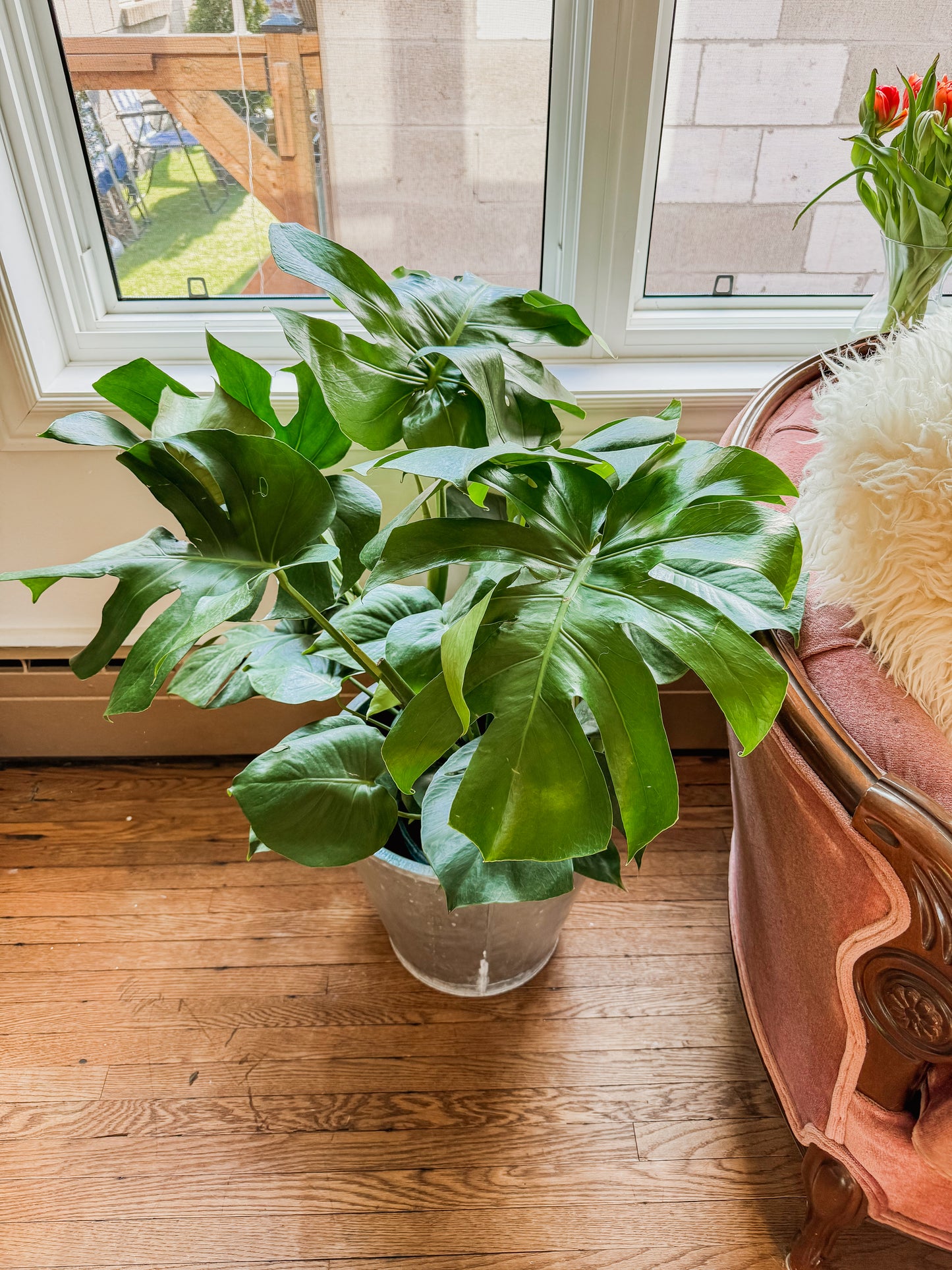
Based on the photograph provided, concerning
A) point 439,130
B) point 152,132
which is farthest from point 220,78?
point 439,130

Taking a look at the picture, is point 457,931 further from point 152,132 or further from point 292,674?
point 152,132

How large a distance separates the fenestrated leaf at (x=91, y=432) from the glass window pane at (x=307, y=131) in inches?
28.4

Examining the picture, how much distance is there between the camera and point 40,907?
1.32 meters

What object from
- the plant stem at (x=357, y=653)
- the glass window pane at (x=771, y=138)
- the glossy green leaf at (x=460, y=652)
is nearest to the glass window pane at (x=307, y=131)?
the glass window pane at (x=771, y=138)

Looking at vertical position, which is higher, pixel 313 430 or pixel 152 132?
pixel 152 132

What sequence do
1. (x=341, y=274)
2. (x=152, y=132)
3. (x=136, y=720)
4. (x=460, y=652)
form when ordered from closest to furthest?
(x=460, y=652)
(x=341, y=274)
(x=152, y=132)
(x=136, y=720)

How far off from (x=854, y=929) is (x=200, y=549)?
1.93ft

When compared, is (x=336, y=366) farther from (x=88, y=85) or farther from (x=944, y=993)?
(x=88, y=85)

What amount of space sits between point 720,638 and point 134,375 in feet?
1.75

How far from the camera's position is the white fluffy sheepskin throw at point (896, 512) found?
725 millimetres

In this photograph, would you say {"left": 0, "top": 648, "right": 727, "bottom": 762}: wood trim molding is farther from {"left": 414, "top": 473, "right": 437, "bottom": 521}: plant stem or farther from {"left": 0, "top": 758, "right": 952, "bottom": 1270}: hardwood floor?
{"left": 414, "top": 473, "right": 437, "bottom": 521}: plant stem

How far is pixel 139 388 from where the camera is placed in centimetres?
79

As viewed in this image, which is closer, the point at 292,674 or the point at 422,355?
the point at 422,355

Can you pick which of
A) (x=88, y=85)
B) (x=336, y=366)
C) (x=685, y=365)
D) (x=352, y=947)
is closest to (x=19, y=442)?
(x=88, y=85)
